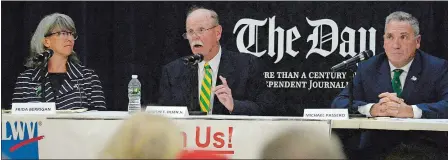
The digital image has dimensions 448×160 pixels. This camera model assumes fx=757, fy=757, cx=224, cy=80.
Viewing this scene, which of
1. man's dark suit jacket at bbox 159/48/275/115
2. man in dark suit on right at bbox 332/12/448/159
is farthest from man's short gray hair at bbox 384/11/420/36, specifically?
man's dark suit jacket at bbox 159/48/275/115

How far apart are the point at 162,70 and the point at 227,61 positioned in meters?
0.54

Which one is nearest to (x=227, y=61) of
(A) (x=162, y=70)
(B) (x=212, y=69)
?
(B) (x=212, y=69)

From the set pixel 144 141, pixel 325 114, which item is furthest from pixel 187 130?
pixel 144 141

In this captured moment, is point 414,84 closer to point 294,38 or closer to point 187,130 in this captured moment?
point 294,38

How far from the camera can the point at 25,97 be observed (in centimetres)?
606

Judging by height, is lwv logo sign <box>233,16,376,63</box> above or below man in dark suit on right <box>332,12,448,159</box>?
above

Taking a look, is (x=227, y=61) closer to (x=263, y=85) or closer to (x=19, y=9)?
(x=263, y=85)

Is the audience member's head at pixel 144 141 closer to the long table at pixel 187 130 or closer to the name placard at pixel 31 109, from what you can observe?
the long table at pixel 187 130

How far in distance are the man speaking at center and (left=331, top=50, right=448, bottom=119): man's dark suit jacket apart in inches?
25.7

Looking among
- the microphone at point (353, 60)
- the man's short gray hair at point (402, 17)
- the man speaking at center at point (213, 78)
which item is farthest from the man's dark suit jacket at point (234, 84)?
the man's short gray hair at point (402, 17)

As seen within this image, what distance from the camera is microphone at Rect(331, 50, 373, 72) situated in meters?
5.26

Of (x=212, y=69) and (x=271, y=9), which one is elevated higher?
(x=271, y=9)

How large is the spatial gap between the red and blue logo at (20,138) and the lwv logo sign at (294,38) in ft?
6.35

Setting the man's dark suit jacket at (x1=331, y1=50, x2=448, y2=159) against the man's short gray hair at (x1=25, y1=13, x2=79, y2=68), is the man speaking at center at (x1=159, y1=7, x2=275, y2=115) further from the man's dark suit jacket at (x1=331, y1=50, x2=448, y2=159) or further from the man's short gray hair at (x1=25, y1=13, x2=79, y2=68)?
the man's short gray hair at (x1=25, y1=13, x2=79, y2=68)
